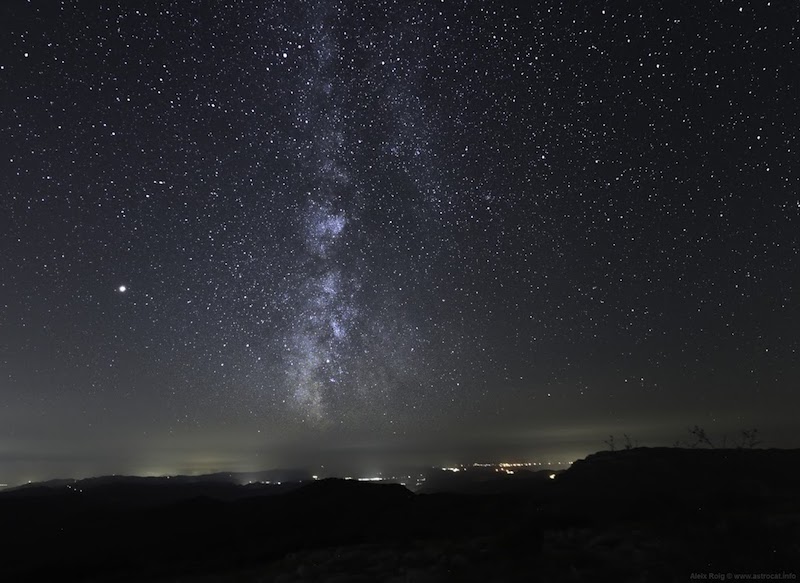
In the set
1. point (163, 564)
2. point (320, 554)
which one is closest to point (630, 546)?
point (320, 554)

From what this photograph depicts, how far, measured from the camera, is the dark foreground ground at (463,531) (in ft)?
44.2

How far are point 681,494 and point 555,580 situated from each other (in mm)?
18024

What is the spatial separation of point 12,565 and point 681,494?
32475 mm

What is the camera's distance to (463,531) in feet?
66.8

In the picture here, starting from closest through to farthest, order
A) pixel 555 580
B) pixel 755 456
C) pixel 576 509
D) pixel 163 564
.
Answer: pixel 555 580 < pixel 163 564 < pixel 576 509 < pixel 755 456

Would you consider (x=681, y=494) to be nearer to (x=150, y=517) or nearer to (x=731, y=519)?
(x=731, y=519)

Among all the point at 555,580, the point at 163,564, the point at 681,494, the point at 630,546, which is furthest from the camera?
the point at 681,494

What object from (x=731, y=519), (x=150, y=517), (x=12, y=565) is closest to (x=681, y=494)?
(x=731, y=519)

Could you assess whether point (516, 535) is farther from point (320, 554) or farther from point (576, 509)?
point (576, 509)

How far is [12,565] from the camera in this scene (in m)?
21.2

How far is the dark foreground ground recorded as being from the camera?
13.5m

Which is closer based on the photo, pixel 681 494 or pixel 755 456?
pixel 681 494

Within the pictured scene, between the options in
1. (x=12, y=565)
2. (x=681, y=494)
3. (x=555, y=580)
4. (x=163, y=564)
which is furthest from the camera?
(x=681, y=494)

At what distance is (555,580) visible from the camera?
1187 centimetres
